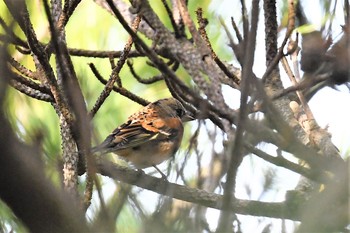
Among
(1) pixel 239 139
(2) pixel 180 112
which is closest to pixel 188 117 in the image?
(2) pixel 180 112

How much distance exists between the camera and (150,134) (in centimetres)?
384

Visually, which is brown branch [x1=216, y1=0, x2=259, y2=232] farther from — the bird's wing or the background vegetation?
the bird's wing

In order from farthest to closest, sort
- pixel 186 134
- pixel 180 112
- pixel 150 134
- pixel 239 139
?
pixel 180 112, pixel 150 134, pixel 186 134, pixel 239 139

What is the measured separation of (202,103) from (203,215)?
310mm

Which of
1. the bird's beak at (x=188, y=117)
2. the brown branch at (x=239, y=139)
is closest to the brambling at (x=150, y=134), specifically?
the bird's beak at (x=188, y=117)

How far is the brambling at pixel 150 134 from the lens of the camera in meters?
3.45

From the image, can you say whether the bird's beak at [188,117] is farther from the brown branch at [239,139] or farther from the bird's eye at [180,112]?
the brown branch at [239,139]

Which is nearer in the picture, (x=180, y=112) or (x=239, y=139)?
(x=239, y=139)

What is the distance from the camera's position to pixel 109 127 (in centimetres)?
282

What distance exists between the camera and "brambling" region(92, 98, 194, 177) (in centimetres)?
345

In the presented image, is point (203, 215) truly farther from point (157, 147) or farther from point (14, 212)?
point (157, 147)

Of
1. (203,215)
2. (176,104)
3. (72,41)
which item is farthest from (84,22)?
(203,215)

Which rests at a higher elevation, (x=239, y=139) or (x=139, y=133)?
(x=139, y=133)

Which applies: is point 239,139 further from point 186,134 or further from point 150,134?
point 150,134
